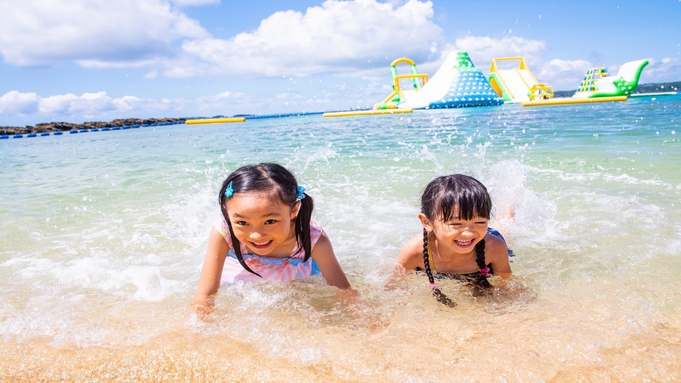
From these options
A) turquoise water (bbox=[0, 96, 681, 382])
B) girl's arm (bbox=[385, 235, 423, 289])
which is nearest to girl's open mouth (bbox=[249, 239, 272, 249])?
turquoise water (bbox=[0, 96, 681, 382])

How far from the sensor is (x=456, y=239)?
230 cm

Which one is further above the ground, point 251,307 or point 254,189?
point 254,189

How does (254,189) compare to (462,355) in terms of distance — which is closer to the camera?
(462,355)

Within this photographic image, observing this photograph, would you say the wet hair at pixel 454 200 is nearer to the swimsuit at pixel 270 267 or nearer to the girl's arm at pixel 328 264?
the girl's arm at pixel 328 264

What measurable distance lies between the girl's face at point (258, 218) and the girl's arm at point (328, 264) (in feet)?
1.10

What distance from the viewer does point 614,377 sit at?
1.57m

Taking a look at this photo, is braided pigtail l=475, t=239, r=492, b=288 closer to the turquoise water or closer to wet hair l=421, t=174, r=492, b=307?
the turquoise water

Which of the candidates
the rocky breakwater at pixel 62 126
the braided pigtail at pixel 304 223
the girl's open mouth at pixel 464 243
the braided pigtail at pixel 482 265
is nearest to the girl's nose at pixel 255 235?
the braided pigtail at pixel 304 223

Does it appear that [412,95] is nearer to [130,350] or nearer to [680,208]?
[680,208]

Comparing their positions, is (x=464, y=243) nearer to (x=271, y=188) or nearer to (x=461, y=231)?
(x=461, y=231)

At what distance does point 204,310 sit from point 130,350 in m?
0.41

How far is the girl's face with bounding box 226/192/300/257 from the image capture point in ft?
6.95

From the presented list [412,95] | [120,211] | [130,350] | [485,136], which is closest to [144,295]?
[130,350]

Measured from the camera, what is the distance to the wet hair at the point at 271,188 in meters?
2.16
